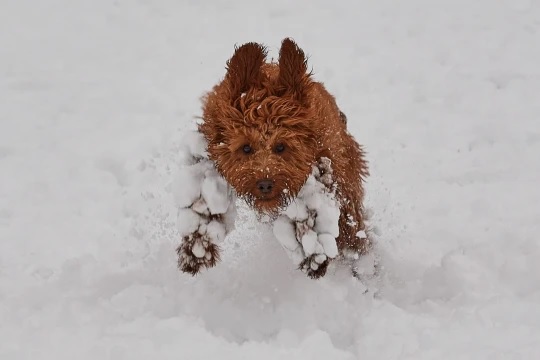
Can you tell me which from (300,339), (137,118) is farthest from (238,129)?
(137,118)

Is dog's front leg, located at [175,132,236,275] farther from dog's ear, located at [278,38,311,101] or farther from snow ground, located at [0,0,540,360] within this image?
dog's ear, located at [278,38,311,101]

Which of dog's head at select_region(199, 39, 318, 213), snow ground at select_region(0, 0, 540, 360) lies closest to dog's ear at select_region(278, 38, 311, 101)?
dog's head at select_region(199, 39, 318, 213)

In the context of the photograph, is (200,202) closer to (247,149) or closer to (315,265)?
(247,149)

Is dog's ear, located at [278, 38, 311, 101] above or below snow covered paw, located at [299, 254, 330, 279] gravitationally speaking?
above

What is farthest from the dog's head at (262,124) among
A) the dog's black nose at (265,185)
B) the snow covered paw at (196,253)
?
the snow covered paw at (196,253)

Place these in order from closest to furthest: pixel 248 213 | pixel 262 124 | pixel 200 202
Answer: pixel 262 124
pixel 200 202
pixel 248 213

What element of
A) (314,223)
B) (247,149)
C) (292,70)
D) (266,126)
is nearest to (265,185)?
(247,149)

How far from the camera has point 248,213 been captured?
17.4ft

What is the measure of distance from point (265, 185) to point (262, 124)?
35 centimetres

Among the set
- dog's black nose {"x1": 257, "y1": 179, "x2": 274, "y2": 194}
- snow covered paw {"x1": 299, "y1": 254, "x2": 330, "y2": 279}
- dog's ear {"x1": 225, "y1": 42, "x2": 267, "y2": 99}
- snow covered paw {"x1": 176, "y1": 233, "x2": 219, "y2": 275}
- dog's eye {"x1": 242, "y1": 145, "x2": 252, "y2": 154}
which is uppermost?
dog's ear {"x1": 225, "y1": 42, "x2": 267, "y2": 99}

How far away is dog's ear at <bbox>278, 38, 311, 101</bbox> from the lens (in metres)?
4.00

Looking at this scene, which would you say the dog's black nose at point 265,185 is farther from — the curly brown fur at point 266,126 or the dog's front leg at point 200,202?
the dog's front leg at point 200,202

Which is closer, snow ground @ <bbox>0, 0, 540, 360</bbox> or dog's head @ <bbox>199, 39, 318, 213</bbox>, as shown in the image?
dog's head @ <bbox>199, 39, 318, 213</bbox>

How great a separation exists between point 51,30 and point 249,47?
6236 mm
